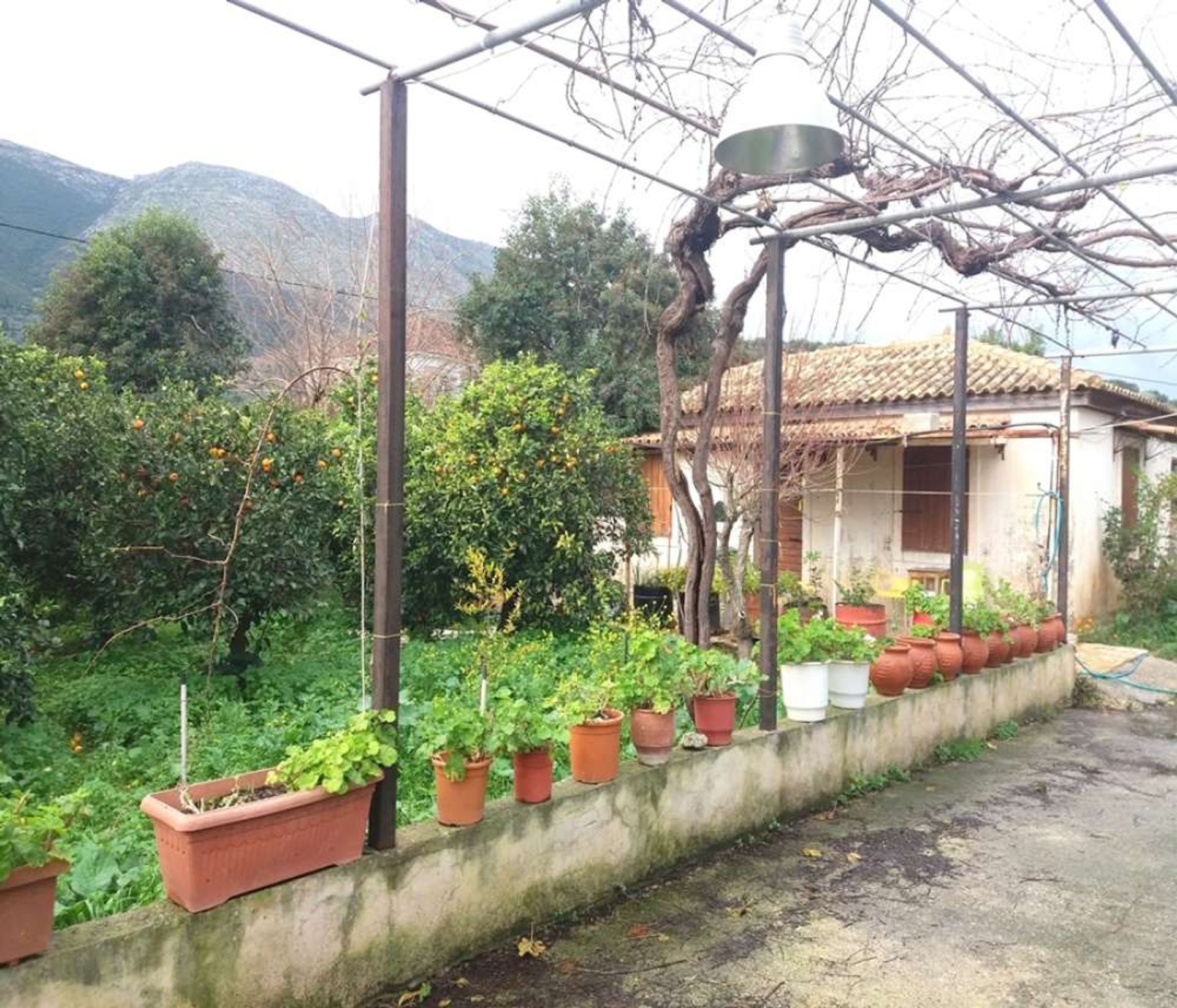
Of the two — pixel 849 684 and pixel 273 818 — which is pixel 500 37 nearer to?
pixel 273 818

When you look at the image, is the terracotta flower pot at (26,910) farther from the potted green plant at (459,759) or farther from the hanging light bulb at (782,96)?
the hanging light bulb at (782,96)

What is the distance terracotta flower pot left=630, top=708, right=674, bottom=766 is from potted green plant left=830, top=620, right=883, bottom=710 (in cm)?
162

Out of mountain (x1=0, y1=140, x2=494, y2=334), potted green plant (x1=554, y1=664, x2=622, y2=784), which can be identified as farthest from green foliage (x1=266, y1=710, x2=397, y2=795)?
mountain (x1=0, y1=140, x2=494, y2=334)

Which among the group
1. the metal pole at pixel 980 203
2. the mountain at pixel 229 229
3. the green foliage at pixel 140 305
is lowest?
the metal pole at pixel 980 203

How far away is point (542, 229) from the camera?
17.0 meters

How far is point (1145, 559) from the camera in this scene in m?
11.7

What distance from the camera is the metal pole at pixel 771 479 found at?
15.9ft

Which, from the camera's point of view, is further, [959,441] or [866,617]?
[866,617]

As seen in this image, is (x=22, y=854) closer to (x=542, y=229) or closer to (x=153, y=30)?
(x=153, y=30)

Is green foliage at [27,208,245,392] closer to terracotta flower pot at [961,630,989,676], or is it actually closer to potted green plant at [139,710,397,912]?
terracotta flower pot at [961,630,989,676]

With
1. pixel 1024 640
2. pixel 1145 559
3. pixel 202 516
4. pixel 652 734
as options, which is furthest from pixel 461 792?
pixel 1145 559

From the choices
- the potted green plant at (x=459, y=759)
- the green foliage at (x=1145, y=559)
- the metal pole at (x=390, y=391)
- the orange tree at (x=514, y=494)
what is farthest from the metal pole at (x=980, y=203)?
the green foliage at (x=1145, y=559)

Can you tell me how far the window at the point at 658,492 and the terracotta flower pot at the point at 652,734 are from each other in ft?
31.3

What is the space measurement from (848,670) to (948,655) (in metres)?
1.48
